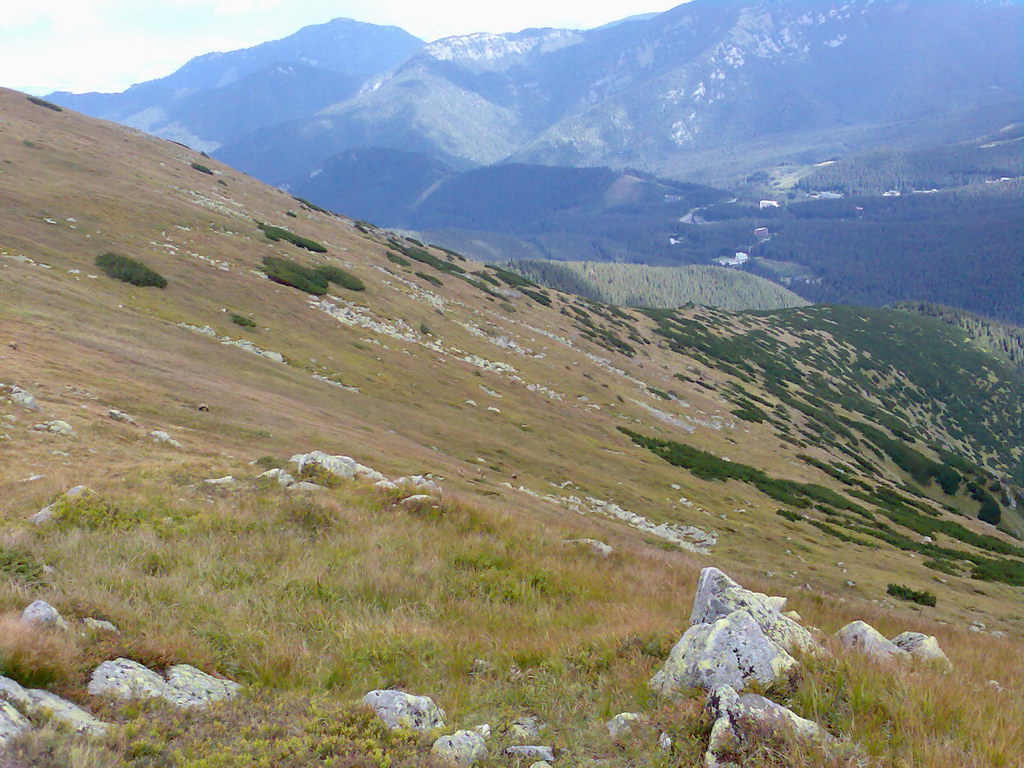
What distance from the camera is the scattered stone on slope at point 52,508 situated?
26.5 ft

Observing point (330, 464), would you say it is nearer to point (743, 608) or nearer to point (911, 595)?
point (743, 608)

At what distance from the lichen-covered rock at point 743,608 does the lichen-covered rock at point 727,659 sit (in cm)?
27

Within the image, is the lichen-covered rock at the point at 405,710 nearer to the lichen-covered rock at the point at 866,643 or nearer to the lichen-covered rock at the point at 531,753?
the lichen-covered rock at the point at 531,753

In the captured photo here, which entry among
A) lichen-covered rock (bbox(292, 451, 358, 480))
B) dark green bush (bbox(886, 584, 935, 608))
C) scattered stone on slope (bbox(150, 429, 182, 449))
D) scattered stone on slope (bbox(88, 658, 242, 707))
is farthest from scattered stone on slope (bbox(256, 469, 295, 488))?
dark green bush (bbox(886, 584, 935, 608))

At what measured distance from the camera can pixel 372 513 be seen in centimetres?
1040

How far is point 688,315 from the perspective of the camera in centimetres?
12325

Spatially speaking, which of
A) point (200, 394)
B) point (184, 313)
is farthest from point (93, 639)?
point (184, 313)

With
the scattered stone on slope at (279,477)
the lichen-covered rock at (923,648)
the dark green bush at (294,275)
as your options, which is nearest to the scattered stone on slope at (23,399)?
the scattered stone on slope at (279,477)

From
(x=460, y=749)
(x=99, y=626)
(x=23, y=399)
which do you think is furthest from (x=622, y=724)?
(x=23, y=399)

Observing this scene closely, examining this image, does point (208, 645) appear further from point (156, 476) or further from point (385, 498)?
point (156, 476)

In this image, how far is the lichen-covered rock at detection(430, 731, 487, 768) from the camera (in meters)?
4.27

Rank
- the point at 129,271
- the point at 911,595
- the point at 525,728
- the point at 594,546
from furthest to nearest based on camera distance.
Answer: the point at 129,271, the point at 911,595, the point at 594,546, the point at 525,728

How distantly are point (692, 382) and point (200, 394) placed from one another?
54670 mm

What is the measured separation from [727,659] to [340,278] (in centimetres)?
3911
